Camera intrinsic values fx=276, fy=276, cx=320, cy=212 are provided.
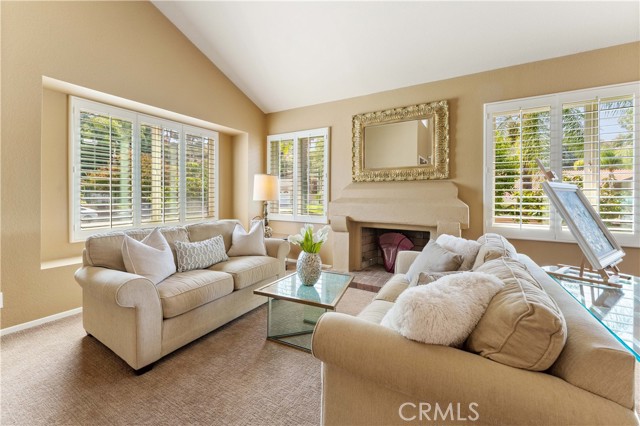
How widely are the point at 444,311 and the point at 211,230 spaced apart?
2711mm

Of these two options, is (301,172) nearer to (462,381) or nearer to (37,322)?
(37,322)

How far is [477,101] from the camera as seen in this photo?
324 cm

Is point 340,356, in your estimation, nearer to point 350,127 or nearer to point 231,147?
point 350,127

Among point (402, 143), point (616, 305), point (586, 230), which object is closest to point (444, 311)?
point (616, 305)

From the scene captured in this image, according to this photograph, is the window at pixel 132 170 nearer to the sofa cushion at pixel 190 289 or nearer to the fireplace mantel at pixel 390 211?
the sofa cushion at pixel 190 289

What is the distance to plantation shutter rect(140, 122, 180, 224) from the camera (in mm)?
3490

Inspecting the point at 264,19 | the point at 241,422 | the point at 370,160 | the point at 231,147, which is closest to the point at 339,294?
the point at 241,422

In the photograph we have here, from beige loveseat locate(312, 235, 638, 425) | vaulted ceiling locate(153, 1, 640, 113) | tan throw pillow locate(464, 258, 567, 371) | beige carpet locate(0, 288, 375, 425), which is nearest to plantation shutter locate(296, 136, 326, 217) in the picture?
vaulted ceiling locate(153, 1, 640, 113)

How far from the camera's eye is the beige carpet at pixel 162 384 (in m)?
1.45

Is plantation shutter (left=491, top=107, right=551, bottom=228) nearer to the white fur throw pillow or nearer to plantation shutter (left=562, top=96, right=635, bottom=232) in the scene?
plantation shutter (left=562, top=96, right=635, bottom=232)

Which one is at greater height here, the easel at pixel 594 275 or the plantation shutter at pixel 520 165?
the plantation shutter at pixel 520 165

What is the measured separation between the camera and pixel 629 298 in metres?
1.42

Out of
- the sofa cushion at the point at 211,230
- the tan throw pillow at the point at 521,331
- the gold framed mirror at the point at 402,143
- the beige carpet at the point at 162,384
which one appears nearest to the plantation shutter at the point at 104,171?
the sofa cushion at the point at 211,230

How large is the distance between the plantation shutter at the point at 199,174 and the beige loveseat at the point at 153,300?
1.43 m
